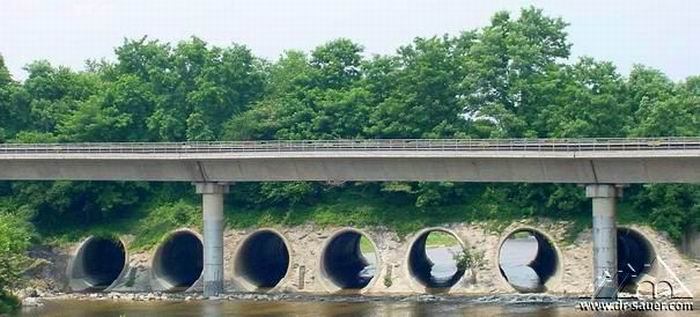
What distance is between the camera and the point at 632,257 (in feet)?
236

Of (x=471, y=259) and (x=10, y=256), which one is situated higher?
(x=10, y=256)

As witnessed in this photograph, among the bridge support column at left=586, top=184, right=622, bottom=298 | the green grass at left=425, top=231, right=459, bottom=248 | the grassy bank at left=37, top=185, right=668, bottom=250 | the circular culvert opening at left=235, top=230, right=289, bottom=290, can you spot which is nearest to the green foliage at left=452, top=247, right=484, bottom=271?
the grassy bank at left=37, top=185, right=668, bottom=250

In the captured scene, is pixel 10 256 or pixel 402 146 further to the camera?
pixel 402 146

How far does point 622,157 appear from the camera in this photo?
5947cm

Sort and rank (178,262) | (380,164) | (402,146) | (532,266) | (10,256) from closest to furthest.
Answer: (10,256)
(402,146)
(380,164)
(178,262)
(532,266)

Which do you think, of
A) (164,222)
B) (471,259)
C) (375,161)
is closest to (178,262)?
(164,222)

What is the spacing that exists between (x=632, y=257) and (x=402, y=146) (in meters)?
17.1

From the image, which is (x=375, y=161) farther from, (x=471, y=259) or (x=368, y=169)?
Result: (x=471, y=259)

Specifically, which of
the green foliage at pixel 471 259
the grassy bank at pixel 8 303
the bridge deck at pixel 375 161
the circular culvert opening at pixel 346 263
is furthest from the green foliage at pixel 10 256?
the green foliage at pixel 471 259

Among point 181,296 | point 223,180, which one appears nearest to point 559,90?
point 223,180

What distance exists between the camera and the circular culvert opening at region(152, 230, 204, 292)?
245 ft

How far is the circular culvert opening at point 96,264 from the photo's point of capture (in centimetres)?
7675

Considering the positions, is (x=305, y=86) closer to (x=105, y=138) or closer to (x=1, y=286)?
(x=105, y=138)

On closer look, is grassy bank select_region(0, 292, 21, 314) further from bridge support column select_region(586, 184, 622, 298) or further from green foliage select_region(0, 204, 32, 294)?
bridge support column select_region(586, 184, 622, 298)
